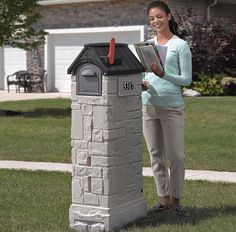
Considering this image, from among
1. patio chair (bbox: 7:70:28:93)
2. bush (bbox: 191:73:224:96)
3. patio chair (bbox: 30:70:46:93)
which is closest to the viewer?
bush (bbox: 191:73:224:96)

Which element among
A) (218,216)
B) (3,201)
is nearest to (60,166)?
(3,201)

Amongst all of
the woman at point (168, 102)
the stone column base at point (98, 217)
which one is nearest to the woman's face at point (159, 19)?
the woman at point (168, 102)

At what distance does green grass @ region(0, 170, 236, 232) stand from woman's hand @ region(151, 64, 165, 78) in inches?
54.5

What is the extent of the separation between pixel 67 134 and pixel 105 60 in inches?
304

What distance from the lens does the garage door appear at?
2667 centimetres

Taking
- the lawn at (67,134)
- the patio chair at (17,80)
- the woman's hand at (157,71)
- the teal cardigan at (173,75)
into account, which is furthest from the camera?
the patio chair at (17,80)

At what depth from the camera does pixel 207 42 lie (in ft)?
79.5

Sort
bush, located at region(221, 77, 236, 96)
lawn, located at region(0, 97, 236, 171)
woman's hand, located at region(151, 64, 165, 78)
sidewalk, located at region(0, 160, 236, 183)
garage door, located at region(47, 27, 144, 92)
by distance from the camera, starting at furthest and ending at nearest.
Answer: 1. garage door, located at region(47, 27, 144, 92)
2. bush, located at region(221, 77, 236, 96)
3. lawn, located at region(0, 97, 236, 171)
4. sidewalk, located at region(0, 160, 236, 183)
5. woman's hand, located at region(151, 64, 165, 78)

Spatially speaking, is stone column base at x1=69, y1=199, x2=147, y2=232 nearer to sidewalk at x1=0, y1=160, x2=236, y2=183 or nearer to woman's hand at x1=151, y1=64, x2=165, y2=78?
woman's hand at x1=151, y1=64, x2=165, y2=78

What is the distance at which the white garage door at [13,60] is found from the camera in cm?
2904

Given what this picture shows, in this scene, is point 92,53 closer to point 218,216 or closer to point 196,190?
point 218,216

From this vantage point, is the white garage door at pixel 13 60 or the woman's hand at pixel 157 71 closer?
the woman's hand at pixel 157 71

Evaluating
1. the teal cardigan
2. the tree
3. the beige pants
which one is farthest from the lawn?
the teal cardigan

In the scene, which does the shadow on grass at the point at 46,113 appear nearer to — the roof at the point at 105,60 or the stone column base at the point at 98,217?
the roof at the point at 105,60
